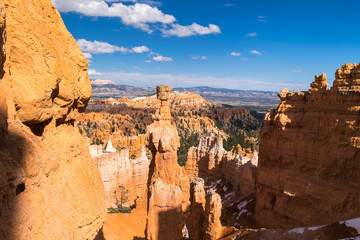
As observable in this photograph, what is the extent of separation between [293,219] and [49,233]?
16.8 meters

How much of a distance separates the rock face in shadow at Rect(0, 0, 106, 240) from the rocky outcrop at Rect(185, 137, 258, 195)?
20.1 metres

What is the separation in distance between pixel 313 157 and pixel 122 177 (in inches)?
625

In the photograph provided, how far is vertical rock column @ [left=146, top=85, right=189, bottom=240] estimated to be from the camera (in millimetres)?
10102

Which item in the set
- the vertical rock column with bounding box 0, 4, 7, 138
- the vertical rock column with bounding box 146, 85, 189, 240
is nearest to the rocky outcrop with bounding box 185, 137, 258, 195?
the vertical rock column with bounding box 146, 85, 189, 240

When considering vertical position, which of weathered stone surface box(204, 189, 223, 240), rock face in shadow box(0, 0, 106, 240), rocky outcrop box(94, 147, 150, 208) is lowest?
rocky outcrop box(94, 147, 150, 208)

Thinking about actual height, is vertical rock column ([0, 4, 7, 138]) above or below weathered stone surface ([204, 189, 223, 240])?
above

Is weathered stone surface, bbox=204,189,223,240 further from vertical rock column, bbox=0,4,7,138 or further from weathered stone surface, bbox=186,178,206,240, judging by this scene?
vertical rock column, bbox=0,4,7,138

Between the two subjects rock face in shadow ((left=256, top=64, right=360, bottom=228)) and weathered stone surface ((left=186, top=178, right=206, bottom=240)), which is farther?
rock face in shadow ((left=256, top=64, right=360, bottom=228))

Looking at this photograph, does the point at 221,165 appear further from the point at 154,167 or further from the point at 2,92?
the point at 2,92

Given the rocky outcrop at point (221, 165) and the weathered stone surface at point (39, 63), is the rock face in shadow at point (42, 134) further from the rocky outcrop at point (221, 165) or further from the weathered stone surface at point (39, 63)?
the rocky outcrop at point (221, 165)

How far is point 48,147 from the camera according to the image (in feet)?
11.5

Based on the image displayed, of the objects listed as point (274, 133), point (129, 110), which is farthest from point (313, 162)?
point (129, 110)

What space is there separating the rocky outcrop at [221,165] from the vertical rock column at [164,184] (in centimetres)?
1329

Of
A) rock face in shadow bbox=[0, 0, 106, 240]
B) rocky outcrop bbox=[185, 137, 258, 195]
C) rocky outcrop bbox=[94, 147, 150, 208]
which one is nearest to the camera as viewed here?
rock face in shadow bbox=[0, 0, 106, 240]
